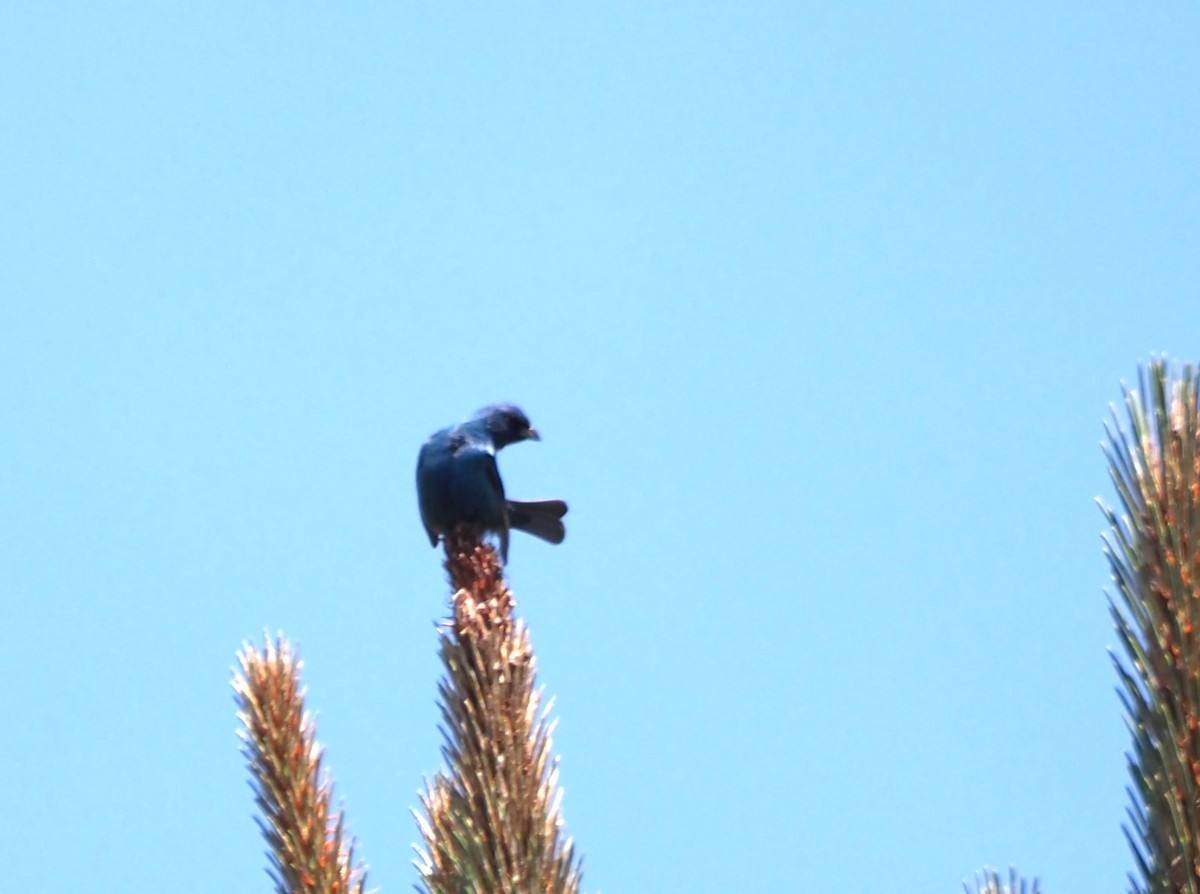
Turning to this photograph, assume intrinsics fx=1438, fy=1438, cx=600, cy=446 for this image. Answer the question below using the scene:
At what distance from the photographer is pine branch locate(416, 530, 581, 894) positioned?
7.88 ft

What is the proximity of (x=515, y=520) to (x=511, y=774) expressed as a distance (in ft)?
12.5

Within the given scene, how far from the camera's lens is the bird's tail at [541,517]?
6320 millimetres

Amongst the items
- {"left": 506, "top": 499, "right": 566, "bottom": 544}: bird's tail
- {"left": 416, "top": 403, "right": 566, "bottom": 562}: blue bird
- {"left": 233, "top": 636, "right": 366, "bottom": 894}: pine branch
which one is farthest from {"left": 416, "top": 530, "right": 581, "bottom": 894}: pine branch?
{"left": 506, "top": 499, "right": 566, "bottom": 544}: bird's tail

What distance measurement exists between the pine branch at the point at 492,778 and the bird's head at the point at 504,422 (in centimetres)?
344

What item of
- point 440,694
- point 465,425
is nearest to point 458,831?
point 440,694

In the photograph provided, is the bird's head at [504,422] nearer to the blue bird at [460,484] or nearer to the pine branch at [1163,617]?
the blue bird at [460,484]

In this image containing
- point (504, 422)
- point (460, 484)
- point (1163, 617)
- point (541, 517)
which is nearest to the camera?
point (1163, 617)

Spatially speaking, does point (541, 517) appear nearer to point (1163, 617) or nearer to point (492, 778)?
point (492, 778)

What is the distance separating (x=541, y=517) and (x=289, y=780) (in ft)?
12.1

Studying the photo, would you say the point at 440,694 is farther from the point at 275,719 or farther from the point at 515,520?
the point at 515,520

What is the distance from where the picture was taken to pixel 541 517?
642 centimetres

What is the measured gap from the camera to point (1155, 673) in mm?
1852

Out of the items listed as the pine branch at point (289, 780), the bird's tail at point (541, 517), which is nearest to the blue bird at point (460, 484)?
the bird's tail at point (541, 517)

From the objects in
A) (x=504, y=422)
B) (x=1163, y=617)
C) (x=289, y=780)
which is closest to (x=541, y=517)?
(x=504, y=422)
